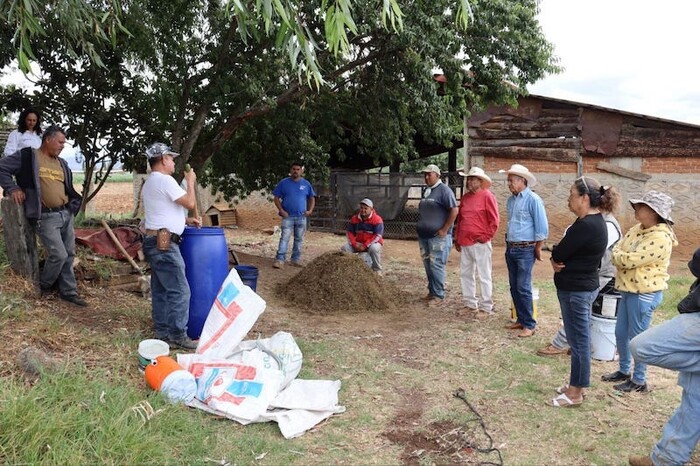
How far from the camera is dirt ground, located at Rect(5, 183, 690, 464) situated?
3723 millimetres

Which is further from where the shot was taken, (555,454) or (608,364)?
(608,364)

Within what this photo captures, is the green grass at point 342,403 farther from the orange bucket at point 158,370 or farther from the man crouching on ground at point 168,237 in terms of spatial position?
the man crouching on ground at point 168,237

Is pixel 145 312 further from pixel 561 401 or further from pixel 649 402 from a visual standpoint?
pixel 649 402

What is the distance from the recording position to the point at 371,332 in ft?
20.2

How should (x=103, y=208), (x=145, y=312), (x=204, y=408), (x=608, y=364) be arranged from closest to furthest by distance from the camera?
(x=204, y=408) → (x=608, y=364) → (x=145, y=312) → (x=103, y=208)

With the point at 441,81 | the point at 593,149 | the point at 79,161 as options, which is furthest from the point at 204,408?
the point at 593,149

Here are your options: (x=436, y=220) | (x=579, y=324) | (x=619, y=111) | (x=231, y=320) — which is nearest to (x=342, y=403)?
(x=231, y=320)

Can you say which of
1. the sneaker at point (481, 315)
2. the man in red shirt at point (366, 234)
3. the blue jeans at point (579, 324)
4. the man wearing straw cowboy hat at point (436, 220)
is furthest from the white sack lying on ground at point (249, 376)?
the man in red shirt at point (366, 234)

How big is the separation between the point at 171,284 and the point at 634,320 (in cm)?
375

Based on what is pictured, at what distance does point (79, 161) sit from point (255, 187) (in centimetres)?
289

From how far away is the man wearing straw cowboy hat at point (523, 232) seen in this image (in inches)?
231

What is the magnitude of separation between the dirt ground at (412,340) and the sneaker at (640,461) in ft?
0.43

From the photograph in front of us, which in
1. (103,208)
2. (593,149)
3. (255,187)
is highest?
(593,149)

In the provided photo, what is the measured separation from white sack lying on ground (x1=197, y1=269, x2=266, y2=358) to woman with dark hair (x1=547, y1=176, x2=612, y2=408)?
7.27ft
